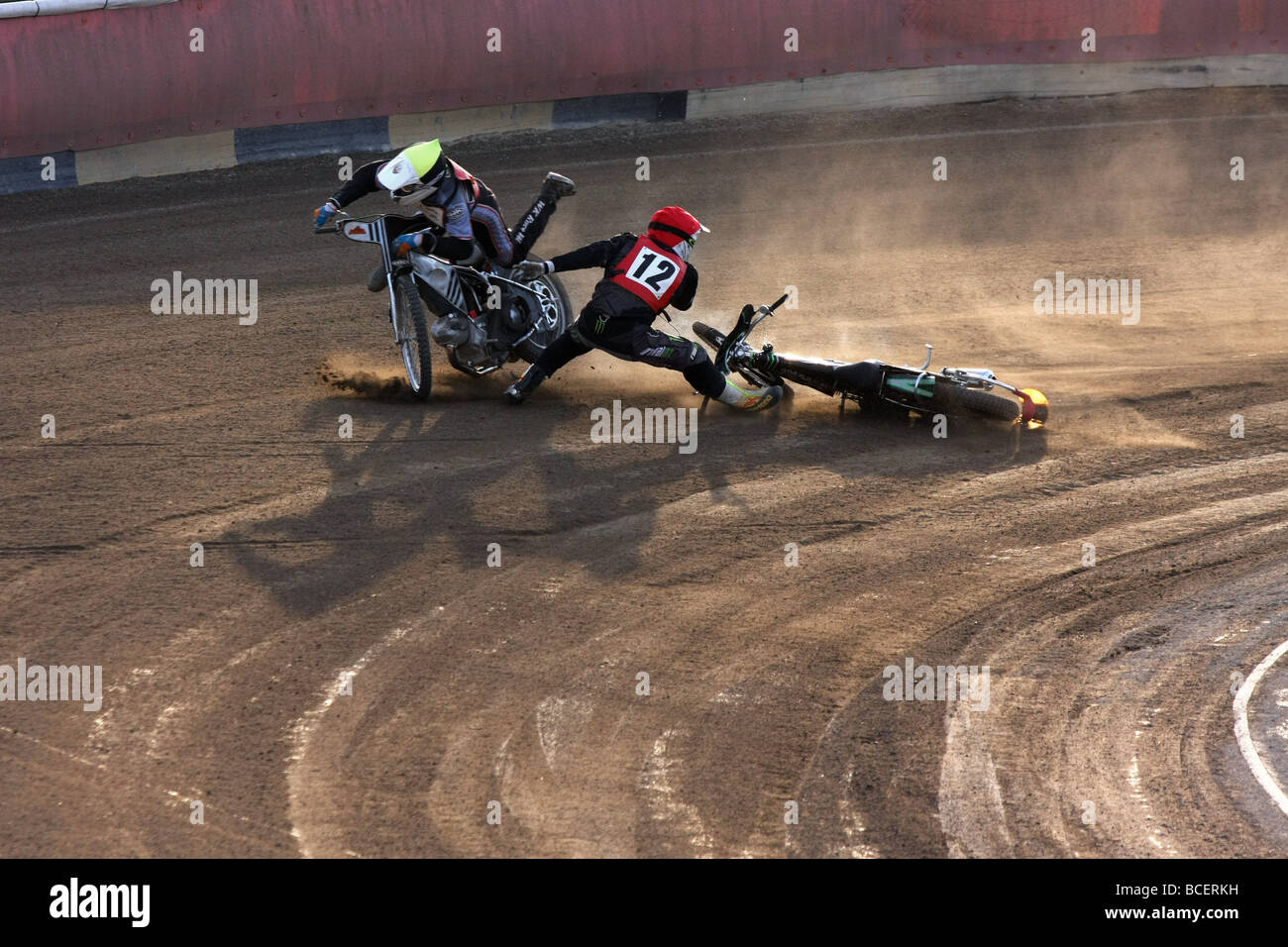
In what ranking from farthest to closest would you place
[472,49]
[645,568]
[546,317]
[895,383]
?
[472,49]
[546,317]
[895,383]
[645,568]

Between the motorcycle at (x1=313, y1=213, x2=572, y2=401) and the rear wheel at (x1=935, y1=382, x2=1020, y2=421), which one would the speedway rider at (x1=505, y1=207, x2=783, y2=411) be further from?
the rear wheel at (x1=935, y1=382, x2=1020, y2=421)

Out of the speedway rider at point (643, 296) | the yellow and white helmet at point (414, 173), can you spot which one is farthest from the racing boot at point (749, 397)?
the yellow and white helmet at point (414, 173)

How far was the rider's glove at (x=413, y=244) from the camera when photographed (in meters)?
9.73

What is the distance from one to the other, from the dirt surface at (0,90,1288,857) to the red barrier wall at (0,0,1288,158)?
1.52 metres

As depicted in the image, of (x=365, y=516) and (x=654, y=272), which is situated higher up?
(x=654, y=272)

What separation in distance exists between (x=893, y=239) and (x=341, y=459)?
271 inches

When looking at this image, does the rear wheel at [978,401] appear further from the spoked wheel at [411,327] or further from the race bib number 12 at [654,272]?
the spoked wheel at [411,327]

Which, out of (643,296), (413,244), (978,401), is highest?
(413,244)

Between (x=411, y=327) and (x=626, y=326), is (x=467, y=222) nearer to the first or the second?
(x=411, y=327)

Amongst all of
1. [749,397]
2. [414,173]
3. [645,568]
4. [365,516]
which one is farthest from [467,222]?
[645,568]

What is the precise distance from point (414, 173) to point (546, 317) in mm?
1592

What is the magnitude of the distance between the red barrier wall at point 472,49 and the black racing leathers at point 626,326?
666 cm

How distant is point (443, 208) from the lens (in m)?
9.91
